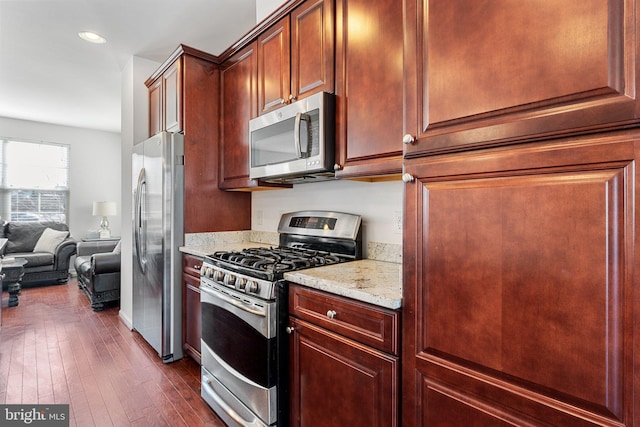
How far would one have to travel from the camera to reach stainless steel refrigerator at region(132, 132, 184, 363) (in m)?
2.55

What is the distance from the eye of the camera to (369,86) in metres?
1.56

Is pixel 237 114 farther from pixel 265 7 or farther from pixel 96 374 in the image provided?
pixel 96 374

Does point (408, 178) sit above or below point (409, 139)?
below

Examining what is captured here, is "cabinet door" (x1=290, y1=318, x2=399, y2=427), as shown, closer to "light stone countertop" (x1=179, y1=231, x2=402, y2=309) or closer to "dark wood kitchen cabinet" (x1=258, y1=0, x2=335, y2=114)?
"light stone countertop" (x1=179, y1=231, x2=402, y2=309)

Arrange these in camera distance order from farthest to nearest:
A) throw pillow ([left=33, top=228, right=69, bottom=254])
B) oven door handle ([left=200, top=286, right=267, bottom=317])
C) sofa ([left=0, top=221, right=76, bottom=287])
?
throw pillow ([left=33, top=228, right=69, bottom=254]), sofa ([left=0, top=221, right=76, bottom=287]), oven door handle ([left=200, top=286, right=267, bottom=317])

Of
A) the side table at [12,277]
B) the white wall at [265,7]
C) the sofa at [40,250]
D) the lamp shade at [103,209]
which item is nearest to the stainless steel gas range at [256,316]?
the white wall at [265,7]

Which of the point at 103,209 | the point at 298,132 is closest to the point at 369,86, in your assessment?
the point at 298,132

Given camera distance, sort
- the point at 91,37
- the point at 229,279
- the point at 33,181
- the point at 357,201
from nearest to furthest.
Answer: the point at 229,279 → the point at 357,201 → the point at 91,37 → the point at 33,181

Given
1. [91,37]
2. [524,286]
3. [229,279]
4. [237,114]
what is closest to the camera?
[524,286]

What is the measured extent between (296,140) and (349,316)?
3.17 ft

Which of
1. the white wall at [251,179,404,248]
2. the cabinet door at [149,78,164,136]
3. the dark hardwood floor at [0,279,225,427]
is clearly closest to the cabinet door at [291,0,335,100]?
the white wall at [251,179,404,248]

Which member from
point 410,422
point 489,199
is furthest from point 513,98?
point 410,422

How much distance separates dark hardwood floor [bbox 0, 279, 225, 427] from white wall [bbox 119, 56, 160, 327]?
0.41 meters

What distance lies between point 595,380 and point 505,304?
0.23m
